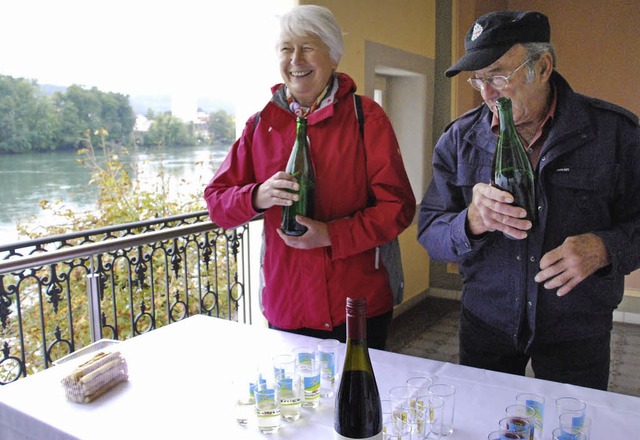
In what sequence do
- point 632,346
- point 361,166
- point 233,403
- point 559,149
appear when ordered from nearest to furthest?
point 233,403
point 559,149
point 361,166
point 632,346

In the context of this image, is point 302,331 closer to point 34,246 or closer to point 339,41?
point 339,41

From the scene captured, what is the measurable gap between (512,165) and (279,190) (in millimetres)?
635

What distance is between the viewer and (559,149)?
1.36 metres

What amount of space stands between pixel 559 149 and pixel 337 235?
64 centimetres

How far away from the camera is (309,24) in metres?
1.64

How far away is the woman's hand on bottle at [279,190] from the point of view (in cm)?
152

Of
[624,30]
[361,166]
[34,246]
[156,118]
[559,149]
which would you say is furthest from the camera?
[624,30]

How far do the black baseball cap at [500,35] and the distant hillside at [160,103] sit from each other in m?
→ 2.41

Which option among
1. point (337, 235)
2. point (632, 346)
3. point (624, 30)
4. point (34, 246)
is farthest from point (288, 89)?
point (624, 30)

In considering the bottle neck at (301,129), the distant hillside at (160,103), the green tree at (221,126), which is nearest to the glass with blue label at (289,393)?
the bottle neck at (301,129)

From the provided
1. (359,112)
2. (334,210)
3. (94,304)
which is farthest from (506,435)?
(94,304)

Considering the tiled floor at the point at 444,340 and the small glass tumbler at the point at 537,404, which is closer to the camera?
the small glass tumbler at the point at 537,404

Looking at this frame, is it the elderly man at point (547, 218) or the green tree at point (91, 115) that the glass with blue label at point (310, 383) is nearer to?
the elderly man at point (547, 218)

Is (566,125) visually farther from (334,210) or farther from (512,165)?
(334,210)
